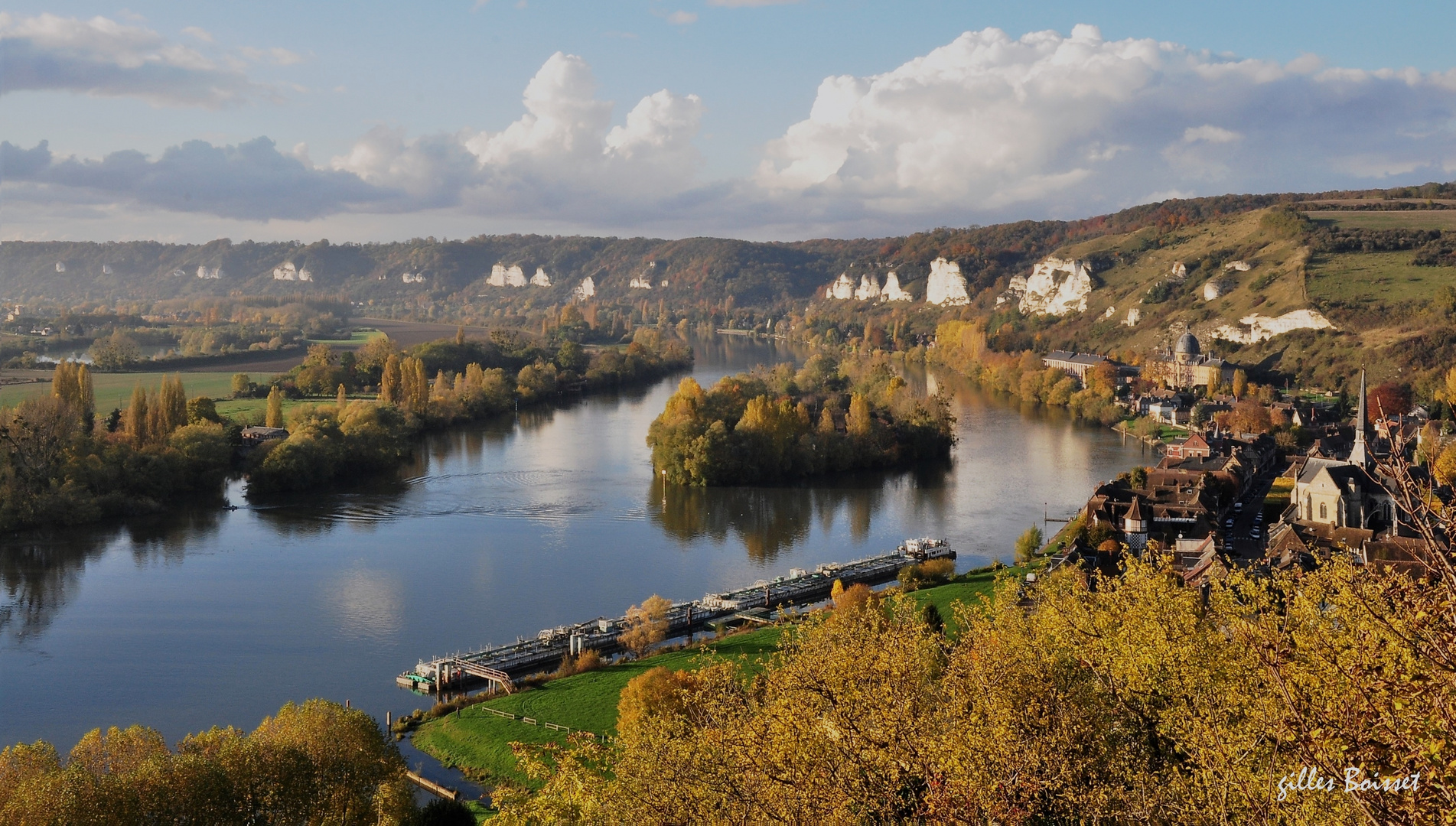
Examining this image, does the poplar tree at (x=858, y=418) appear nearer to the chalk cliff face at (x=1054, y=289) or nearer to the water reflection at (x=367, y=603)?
the water reflection at (x=367, y=603)

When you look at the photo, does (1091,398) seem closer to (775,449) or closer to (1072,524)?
(775,449)

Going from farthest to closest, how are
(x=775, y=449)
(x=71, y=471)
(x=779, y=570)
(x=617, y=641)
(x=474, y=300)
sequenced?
(x=474, y=300), (x=775, y=449), (x=71, y=471), (x=779, y=570), (x=617, y=641)

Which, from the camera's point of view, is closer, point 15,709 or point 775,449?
point 15,709

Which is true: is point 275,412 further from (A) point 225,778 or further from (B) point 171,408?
(A) point 225,778

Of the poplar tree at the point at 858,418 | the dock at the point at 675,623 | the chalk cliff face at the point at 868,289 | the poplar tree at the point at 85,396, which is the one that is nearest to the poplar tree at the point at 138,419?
the poplar tree at the point at 85,396

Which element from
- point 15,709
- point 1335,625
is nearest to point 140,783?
point 15,709

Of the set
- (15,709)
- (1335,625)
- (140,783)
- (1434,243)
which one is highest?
(1434,243)

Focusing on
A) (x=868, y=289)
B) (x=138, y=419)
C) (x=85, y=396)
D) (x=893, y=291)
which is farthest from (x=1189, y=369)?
(x=868, y=289)
